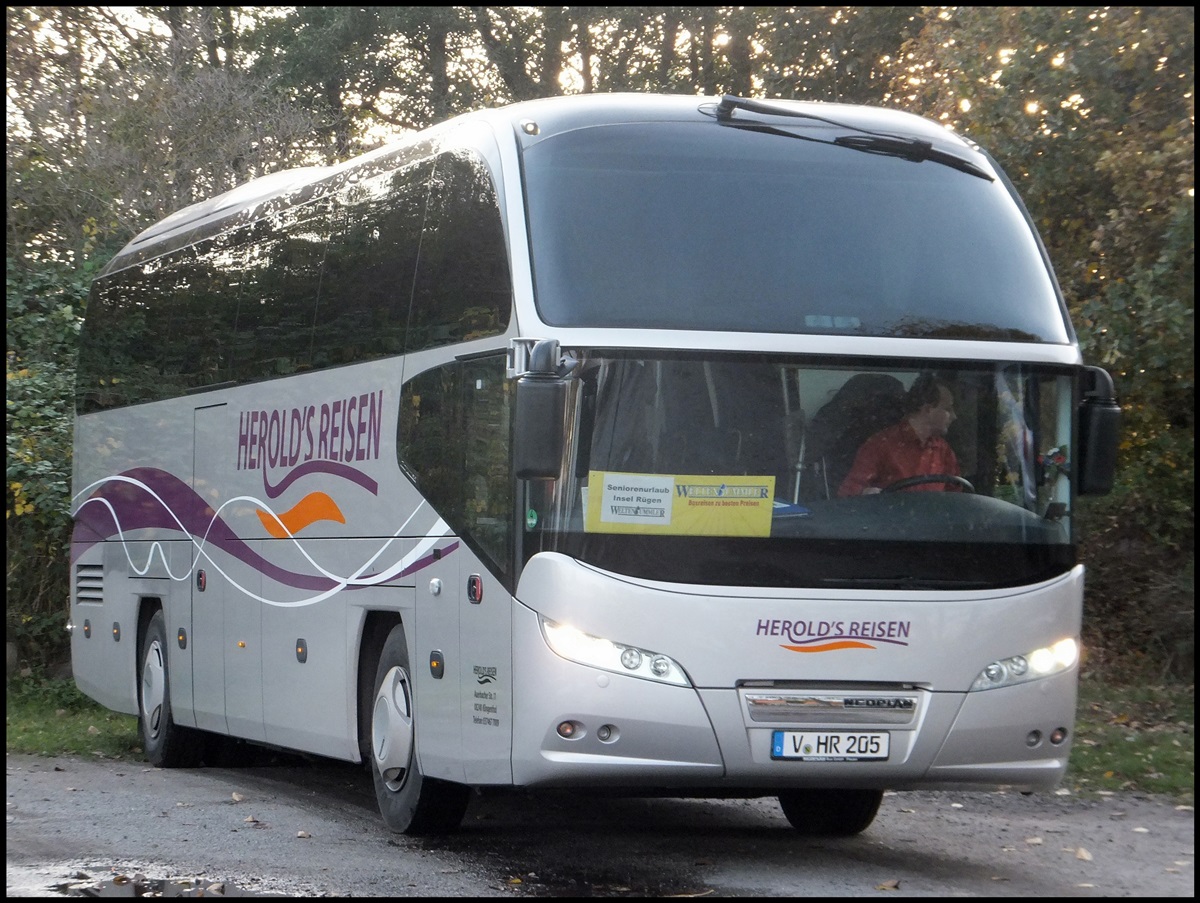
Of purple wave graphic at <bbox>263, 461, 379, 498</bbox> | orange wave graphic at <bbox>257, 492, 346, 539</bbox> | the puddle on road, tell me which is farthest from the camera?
orange wave graphic at <bbox>257, 492, 346, 539</bbox>

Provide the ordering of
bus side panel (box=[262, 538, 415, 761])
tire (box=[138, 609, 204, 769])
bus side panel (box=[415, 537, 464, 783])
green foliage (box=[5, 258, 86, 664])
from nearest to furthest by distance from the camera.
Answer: bus side panel (box=[415, 537, 464, 783]), bus side panel (box=[262, 538, 415, 761]), tire (box=[138, 609, 204, 769]), green foliage (box=[5, 258, 86, 664])

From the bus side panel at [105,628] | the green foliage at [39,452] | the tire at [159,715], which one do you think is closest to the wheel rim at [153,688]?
the tire at [159,715]

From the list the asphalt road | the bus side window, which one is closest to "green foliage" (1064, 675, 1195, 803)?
the asphalt road

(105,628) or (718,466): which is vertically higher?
(718,466)

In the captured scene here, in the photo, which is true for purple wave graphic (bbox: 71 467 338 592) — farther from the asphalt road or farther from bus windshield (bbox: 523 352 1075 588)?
bus windshield (bbox: 523 352 1075 588)

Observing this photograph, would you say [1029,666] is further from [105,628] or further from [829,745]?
[105,628]

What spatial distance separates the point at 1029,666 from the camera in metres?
8.64

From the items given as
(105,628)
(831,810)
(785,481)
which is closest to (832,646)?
(785,481)

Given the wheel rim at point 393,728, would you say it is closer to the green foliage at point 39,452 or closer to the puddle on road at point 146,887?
the puddle on road at point 146,887

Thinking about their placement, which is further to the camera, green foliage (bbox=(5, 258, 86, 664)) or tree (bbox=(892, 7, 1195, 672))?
green foliage (bbox=(5, 258, 86, 664))

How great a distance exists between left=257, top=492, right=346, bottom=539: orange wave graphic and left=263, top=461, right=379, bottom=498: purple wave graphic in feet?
0.49

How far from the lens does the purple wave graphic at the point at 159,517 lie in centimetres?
1223

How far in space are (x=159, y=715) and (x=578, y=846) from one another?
6.00m

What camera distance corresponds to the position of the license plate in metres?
8.32
